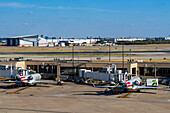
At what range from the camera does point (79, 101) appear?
170 feet

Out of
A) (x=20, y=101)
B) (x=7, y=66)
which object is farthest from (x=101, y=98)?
(x=7, y=66)

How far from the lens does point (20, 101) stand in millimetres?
51906

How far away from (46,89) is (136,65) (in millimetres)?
27977

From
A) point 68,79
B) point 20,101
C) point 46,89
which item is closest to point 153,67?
point 68,79

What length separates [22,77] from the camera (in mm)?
68250

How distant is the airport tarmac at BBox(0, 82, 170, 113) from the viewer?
44938 mm

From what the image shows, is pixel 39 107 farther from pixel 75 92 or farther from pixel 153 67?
pixel 153 67

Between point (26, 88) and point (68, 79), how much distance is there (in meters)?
16.6

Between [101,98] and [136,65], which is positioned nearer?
[101,98]

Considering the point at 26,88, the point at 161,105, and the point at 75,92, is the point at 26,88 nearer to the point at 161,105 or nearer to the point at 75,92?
the point at 75,92

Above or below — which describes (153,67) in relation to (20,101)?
above

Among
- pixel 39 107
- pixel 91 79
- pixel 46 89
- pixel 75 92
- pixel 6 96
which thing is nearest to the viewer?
pixel 39 107

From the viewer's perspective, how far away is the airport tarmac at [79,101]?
44938 millimetres

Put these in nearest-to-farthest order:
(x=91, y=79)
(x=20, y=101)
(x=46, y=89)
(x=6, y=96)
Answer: (x=20, y=101) < (x=6, y=96) < (x=46, y=89) < (x=91, y=79)
